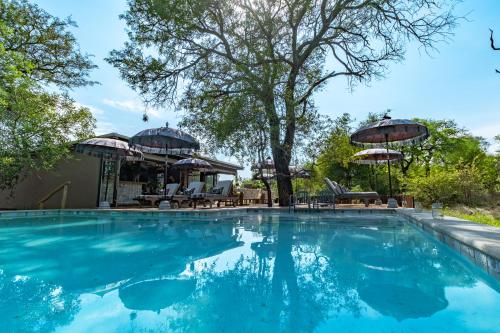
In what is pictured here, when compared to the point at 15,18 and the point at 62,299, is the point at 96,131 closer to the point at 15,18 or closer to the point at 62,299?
the point at 15,18

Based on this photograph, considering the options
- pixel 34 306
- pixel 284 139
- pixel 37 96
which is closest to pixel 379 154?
pixel 284 139

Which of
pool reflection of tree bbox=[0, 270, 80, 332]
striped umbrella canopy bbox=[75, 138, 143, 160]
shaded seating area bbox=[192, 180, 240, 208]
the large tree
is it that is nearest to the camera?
pool reflection of tree bbox=[0, 270, 80, 332]

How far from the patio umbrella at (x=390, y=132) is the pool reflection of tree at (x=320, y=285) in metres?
5.74

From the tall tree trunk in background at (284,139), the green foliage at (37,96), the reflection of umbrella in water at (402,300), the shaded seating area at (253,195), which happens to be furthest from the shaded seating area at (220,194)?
the reflection of umbrella in water at (402,300)

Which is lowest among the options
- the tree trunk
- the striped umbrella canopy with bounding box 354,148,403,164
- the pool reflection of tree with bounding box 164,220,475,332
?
the pool reflection of tree with bounding box 164,220,475,332

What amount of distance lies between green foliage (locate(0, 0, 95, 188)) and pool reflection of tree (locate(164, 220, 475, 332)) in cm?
829

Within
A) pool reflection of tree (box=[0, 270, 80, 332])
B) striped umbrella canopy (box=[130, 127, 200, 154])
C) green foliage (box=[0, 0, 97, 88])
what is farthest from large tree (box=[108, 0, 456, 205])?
pool reflection of tree (box=[0, 270, 80, 332])

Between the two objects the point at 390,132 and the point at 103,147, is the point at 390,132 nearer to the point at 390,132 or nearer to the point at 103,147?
the point at 390,132

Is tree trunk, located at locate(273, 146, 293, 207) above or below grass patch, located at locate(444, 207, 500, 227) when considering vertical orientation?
above

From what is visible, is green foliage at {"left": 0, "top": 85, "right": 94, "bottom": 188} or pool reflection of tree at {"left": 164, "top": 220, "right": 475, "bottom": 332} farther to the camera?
green foliage at {"left": 0, "top": 85, "right": 94, "bottom": 188}

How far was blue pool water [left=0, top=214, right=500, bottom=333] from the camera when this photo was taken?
1940 mm

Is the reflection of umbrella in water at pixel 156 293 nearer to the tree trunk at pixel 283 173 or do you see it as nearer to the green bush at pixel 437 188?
the tree trunk at pixel 283 173

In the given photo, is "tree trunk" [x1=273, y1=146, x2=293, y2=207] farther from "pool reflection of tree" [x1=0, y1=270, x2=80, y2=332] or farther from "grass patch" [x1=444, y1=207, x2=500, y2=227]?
"pool reflection of tree" [x1=0, y1=270, x2=80, y2=332]

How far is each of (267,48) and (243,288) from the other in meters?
10.1
